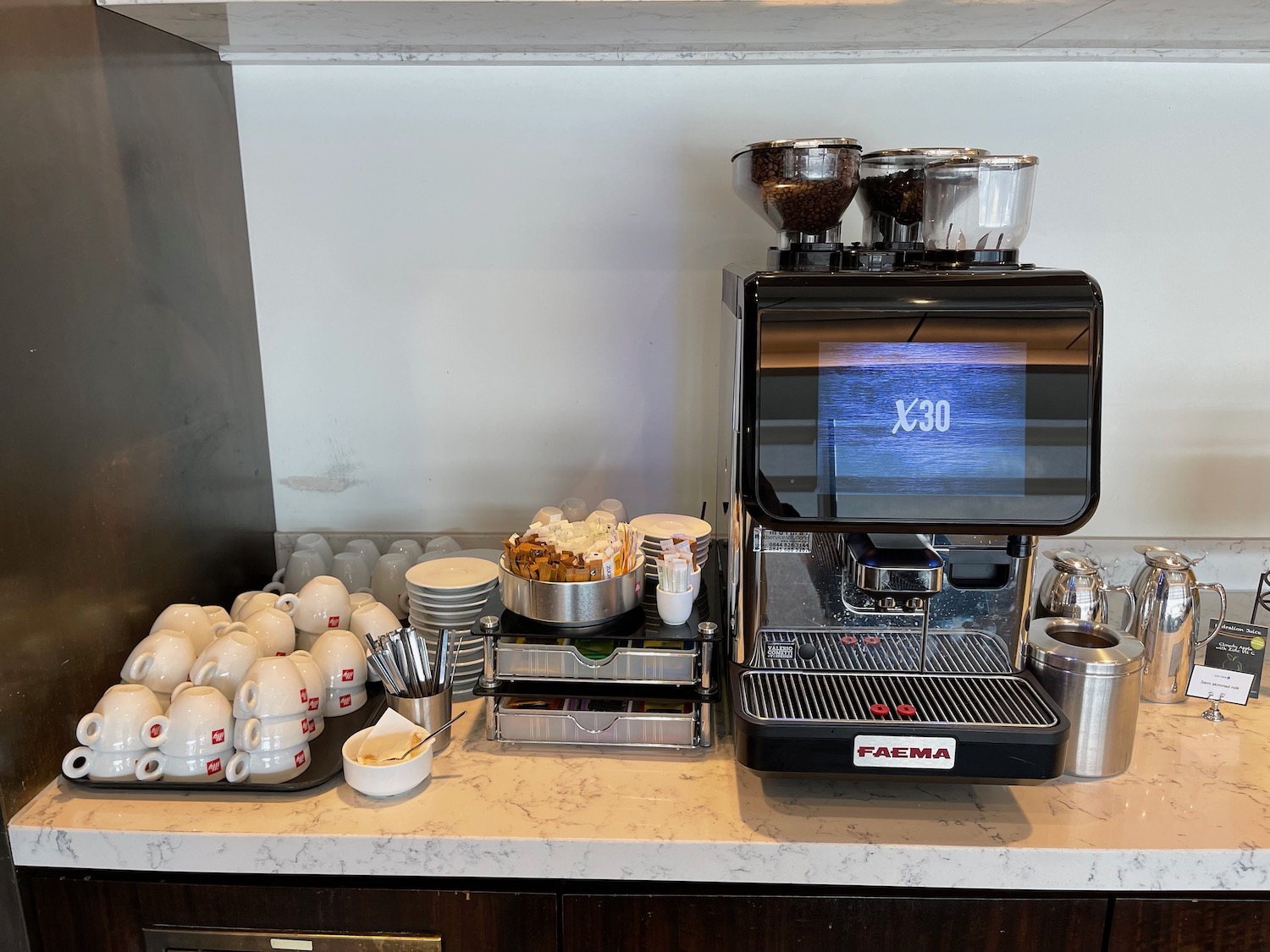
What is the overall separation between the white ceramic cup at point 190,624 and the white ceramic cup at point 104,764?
0.57 feet

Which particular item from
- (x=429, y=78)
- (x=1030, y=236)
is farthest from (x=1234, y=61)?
(x=429, y=78)

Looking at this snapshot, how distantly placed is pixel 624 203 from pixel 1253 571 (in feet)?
4.13

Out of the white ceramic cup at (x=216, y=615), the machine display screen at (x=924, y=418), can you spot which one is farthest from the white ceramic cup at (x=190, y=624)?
the machine display screen at (x=924, y=418)

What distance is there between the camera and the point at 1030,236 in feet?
5.03

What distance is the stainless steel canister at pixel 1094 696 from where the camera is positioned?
1.10 metres

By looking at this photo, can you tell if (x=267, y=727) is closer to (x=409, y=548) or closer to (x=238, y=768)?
(x=238, y=768)

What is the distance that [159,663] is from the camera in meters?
1.17

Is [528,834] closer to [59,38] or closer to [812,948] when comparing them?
[812,948]

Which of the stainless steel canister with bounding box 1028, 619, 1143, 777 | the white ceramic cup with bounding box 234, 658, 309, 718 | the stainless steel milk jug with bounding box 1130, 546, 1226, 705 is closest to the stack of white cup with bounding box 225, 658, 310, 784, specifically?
the white ceramic cup with bounding box 234, 658, 309, 718

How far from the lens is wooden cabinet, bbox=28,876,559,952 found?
1.04m

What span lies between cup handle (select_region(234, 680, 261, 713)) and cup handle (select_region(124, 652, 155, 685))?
145 mm

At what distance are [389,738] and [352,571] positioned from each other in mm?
460

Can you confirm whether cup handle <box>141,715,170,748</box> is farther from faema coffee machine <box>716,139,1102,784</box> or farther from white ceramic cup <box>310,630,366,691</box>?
faema coffee machine <box>716,139,1102,784</box>

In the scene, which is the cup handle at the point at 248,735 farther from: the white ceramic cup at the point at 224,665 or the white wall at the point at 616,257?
the white wall at the point at 616,257
